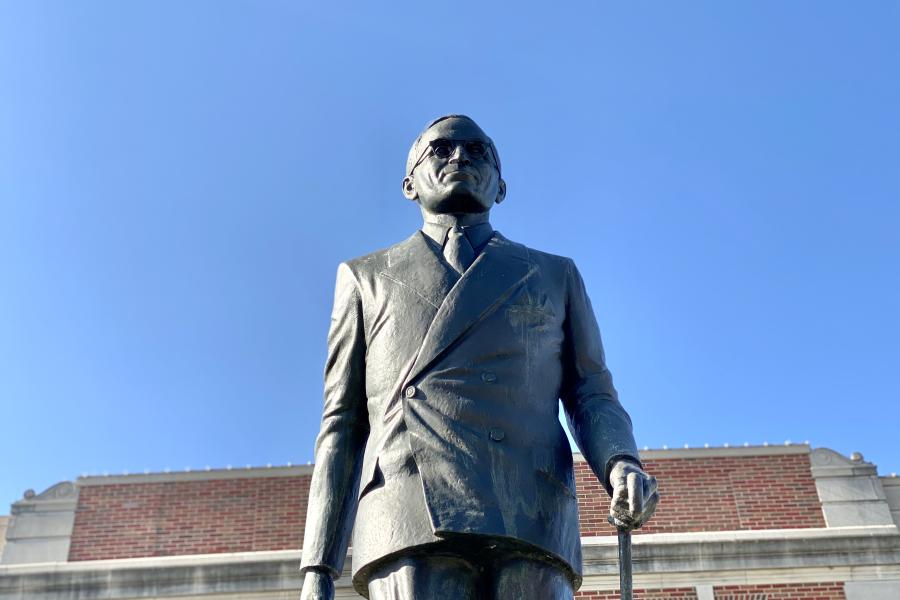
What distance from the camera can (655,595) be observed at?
16.7 metres

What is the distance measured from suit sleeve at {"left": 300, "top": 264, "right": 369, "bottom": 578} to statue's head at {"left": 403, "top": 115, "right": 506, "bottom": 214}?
1.35 ft

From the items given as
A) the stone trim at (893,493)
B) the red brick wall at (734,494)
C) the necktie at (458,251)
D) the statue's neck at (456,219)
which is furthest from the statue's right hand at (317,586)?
A: the stone trim at (893,493)

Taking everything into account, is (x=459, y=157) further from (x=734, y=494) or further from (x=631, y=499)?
(x=734, y=494)

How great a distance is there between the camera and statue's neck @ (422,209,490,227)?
414 centimetres

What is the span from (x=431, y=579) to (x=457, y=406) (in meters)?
0.51

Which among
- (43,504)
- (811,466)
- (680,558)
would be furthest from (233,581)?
(811,466)

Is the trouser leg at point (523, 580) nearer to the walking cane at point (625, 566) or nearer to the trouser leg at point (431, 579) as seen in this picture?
the trouser leg at point (431, 579)

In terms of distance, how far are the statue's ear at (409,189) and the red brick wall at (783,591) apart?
13.7 metres

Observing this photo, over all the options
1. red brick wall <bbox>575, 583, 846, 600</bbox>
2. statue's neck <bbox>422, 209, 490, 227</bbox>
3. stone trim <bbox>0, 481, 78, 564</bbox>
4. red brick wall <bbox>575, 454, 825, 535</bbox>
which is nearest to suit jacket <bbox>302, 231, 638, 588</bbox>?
statue's neck <bbox>422, 209, 490, 227</bbox>

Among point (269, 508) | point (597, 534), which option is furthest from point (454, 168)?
point (269, 508)

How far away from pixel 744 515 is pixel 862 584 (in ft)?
6.32

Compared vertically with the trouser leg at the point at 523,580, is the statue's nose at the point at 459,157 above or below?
above

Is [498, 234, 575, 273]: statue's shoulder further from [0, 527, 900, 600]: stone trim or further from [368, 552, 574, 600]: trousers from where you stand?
[0, 527, 900, 600]: stone trim

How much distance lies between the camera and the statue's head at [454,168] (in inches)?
162
